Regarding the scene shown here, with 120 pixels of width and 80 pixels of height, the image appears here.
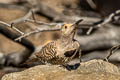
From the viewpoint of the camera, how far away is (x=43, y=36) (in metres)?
13.2

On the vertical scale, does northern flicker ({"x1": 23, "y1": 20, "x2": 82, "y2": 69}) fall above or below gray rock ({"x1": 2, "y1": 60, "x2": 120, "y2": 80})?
above

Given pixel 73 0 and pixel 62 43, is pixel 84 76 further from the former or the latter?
pixel 73 0

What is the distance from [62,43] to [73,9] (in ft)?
21.1

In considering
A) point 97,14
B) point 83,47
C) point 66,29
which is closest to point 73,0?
point 97,14

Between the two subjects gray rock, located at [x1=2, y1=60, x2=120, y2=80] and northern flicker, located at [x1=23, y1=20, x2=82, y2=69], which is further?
northern flicker, located at [x1=23, y1=20, x2=82, y2=69]

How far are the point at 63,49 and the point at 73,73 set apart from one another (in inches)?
15.3

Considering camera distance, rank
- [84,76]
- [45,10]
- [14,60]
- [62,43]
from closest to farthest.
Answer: [84,76], [62,43], [14,60], [45,10]

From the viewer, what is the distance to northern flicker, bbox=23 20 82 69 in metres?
5.46

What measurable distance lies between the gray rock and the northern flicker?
5.1 inches

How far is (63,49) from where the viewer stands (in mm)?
5508

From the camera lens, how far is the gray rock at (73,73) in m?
5.18

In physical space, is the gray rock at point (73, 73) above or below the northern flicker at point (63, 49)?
below

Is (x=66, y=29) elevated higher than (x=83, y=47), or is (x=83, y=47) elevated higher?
(x=66, y=29)

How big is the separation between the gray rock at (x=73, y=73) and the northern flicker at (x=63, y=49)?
13cm
